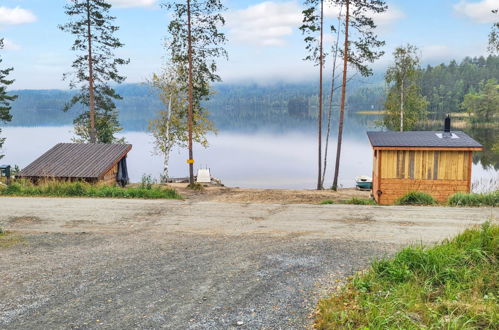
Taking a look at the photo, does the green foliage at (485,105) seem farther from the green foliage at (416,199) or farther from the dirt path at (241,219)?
the dirt path at (241,219)

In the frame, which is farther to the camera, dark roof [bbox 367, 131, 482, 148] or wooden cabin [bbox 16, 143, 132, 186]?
wooden cabin [bbox 16, 143, 132, 186]

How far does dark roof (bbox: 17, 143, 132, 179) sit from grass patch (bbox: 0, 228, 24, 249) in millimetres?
9163

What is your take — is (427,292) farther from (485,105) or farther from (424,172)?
(485,105)

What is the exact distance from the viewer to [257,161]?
61906 mm

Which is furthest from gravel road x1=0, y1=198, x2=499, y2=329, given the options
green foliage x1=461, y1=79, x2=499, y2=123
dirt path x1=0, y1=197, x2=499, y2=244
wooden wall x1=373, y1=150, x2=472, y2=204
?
green foliage x1=461, y1=79, x2=499, y2=123

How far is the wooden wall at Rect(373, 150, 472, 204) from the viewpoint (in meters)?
17.6

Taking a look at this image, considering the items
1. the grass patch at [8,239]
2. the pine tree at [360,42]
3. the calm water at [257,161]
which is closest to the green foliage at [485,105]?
the calm water at [257,161]

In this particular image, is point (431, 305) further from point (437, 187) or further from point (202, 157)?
point (202, 157)

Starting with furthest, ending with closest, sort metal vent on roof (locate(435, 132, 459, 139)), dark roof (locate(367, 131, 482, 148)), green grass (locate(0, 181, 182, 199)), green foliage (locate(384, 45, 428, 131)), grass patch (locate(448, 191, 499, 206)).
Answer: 1. green foliage (locate(384, 45, 428, 131))
2. metal vent on roof (locate(435, 132, 459, 139))
3. dark roof (locate(367, 131, 482, 148))
4. green grass (locate(0, 181, 182, 199))
5. grass patch (locate(448, 191, 499, 206))

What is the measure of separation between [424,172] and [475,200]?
342 cm

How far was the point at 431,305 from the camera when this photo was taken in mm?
5531

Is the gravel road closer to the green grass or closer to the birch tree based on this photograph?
the green grass

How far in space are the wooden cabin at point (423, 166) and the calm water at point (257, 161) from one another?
62.3 ft

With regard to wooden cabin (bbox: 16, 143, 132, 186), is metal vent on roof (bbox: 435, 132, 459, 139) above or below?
above
